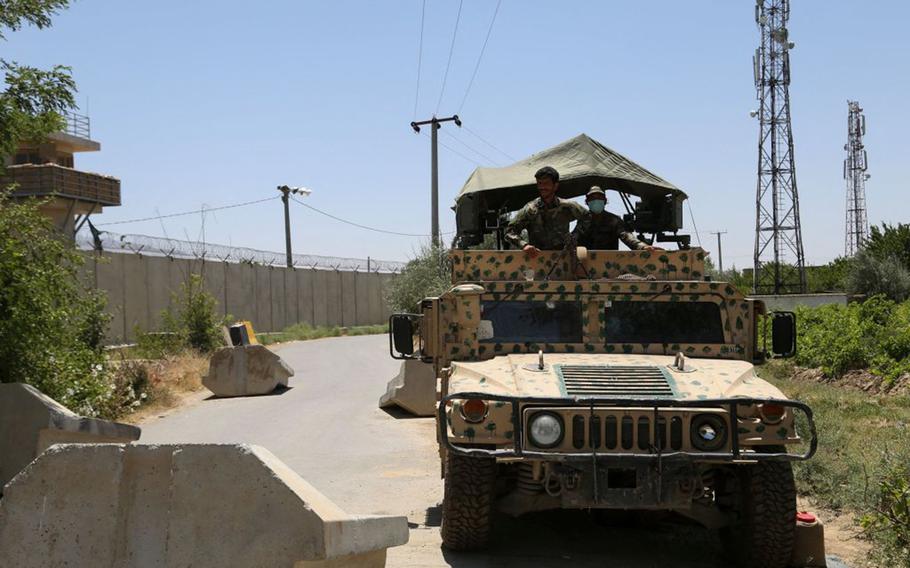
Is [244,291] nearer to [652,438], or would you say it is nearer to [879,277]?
[879,277]

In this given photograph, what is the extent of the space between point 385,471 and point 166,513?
17.8 ft

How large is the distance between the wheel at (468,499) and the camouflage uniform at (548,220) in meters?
2.98

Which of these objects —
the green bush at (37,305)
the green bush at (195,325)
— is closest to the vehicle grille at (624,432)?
the green bush at (37,305)

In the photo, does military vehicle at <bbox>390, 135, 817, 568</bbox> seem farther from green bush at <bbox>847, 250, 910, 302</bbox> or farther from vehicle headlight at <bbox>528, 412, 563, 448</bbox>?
green bush at <bbox>847, 250, 910, 302</bbox>

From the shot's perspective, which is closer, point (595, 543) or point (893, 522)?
point (893, 522)

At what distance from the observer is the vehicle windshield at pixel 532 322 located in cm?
743

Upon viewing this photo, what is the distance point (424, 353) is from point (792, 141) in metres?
39.2

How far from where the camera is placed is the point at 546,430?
6113 millimetres

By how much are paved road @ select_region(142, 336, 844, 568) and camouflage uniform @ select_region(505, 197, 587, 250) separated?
2377 millimetres

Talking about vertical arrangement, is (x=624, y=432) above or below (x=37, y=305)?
below

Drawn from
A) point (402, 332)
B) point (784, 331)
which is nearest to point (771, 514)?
point (784, 331)

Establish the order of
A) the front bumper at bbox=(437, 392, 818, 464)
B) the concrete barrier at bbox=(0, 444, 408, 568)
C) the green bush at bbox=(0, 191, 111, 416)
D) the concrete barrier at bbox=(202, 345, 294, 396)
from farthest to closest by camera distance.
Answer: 1. the concrete barrier at bbox=(202, 345, 294, 396)
2. the green bush at bbox=(0, 191, 111, 416)
3. the front bumper at bbox=(437, 392, 818, 464)
4. the concrete barrier at bbox=(0, 444, 408, 568)

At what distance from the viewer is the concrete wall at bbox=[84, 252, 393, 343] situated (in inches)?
1119

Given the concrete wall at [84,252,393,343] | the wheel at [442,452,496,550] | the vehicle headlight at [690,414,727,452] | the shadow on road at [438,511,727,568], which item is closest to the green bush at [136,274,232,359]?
the concrete wall at [84,252,393,343]
